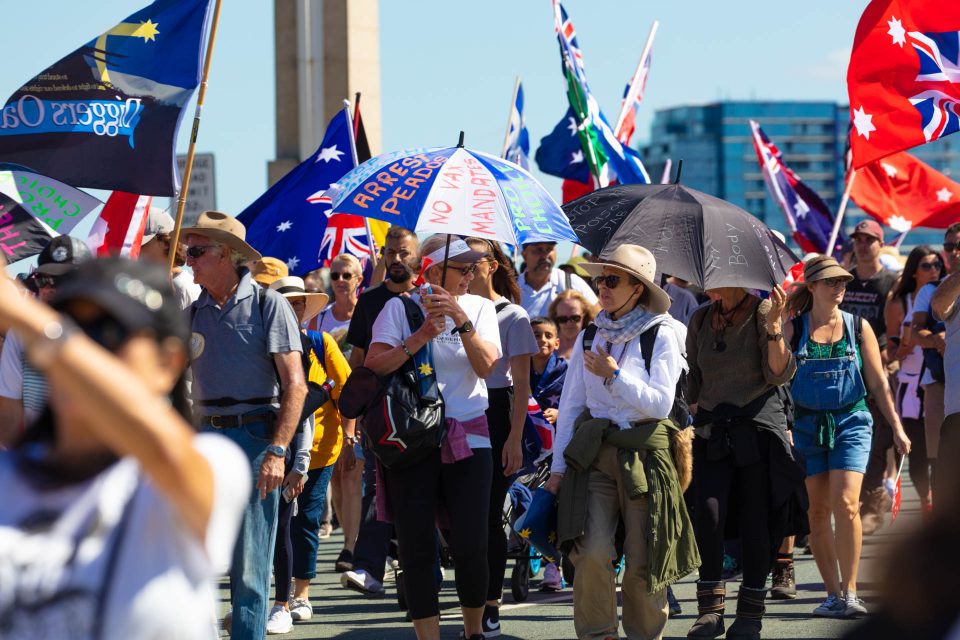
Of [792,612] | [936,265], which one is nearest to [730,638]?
[792,612]

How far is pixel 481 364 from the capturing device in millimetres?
6887

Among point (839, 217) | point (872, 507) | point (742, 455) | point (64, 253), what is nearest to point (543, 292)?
point (839, 217)

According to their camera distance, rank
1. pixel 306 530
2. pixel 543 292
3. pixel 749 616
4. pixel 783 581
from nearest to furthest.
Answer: pixel 749 616 → pixel 306 530 → pixel 783 581 → pixel 543 292

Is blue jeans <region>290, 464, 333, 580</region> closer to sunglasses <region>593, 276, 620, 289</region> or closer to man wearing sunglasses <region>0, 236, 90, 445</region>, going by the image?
sunglasses <region>593, 276, 620, 289</region>

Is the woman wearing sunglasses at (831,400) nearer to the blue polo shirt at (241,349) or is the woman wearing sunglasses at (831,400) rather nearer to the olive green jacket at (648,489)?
the olive green jacket at (648,489)

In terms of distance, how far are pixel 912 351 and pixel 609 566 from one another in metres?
5.15

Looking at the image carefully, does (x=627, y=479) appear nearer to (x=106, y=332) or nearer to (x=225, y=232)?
(x=225, y=232)

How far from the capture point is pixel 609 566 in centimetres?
661

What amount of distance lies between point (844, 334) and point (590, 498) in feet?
7.72

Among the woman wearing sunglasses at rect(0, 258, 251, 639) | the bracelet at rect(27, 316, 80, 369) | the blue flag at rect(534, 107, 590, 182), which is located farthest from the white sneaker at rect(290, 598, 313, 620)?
the bracelet at rect(27, 316, 80, 369)

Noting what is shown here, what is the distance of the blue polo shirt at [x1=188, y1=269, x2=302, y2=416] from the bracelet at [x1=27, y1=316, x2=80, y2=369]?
13.5 feet

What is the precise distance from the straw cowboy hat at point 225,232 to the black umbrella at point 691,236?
174 centimetres

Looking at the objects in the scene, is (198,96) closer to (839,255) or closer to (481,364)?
(481,364)

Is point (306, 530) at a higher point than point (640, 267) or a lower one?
lower
